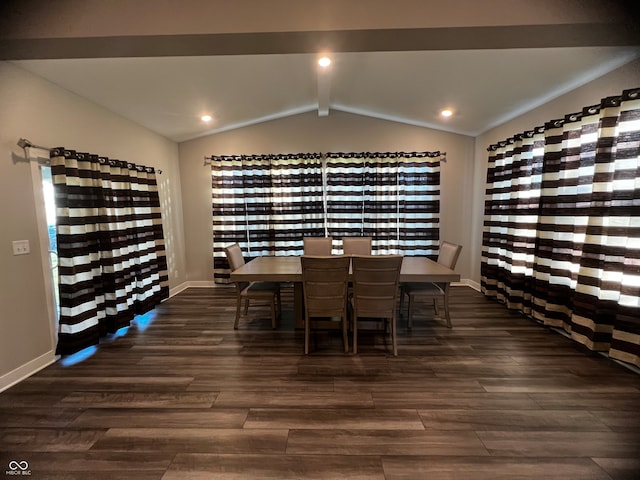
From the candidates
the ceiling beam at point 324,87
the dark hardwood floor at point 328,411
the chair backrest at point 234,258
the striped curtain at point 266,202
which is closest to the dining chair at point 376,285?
the dark hardwood floor at point 328,411

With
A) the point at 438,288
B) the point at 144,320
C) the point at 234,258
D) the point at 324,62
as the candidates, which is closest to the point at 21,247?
the point at 144,320

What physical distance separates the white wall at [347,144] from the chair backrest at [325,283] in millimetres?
2736

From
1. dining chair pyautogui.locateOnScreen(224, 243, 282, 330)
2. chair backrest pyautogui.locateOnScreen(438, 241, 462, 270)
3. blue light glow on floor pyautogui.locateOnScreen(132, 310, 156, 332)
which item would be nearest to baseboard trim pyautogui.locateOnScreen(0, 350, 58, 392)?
blue light glow on floor pyautogui.locateOnScreen(132, 310, 156, 332)

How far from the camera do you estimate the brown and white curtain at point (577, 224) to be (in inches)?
89.9

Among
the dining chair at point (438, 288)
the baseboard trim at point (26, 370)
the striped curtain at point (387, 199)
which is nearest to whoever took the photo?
the baseboard trim at point (26, 370)

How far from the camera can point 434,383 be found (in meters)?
2.24

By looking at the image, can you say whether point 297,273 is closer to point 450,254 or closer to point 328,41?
point 450,254

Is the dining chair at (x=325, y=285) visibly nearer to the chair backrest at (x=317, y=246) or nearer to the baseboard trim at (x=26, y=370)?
the chair backrest at (x=317, y=246)

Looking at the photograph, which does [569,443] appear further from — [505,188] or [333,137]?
[333,137]

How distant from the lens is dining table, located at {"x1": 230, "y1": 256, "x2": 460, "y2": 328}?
9.20ft

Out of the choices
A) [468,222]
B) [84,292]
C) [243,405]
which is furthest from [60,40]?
[468,222]

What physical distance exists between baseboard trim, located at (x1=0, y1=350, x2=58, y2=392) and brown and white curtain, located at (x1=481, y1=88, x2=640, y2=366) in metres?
4.90

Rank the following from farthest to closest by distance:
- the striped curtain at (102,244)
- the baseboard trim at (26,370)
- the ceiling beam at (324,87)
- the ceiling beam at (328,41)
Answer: the ceiling beam at (324,87), the striped curtain at (102,244), the baseboard trim at (26,370), the ceiling beam at (328,41)

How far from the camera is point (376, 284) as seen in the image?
260cm
